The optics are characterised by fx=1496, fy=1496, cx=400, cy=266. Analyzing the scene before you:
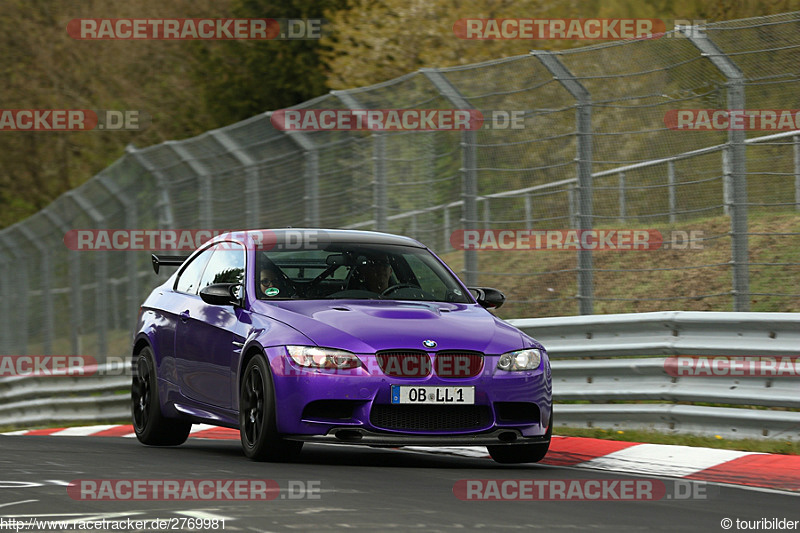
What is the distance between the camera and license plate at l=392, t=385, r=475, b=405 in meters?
8.75

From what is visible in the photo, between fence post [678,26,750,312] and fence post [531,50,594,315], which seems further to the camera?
fence post [531,50,594,315]

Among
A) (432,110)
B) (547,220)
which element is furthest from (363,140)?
(547,220)

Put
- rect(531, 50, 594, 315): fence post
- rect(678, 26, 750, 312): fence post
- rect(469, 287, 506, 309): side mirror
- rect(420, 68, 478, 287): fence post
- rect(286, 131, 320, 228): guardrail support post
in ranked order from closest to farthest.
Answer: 1. rect(469, 287, 506, 309): side mirror
2. rect(678, 26, 750, 312): fence post
3. rect(531, 50, 594, 315): fence post
4. rect(420, 68, 478, 287): fence post
5. rect(286, 131, 320, 228): guardrail support post

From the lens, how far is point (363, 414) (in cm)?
875

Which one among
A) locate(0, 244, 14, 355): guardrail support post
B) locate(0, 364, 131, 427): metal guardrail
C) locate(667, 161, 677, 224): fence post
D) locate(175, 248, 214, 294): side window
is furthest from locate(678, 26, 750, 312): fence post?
locate(0, 244, 14, 355): guardrail support post

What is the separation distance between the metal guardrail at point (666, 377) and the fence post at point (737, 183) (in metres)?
0.48

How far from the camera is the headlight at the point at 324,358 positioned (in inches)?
345

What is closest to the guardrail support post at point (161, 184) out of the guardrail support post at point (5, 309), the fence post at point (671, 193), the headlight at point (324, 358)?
the guardrail support post at point (5, 309)

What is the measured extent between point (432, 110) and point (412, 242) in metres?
3.35

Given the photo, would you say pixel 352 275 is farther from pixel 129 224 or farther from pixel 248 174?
pixel 129 224

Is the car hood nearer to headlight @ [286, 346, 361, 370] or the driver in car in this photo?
headlight @ [286, 346, 361, 370]

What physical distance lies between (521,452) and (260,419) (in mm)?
1682

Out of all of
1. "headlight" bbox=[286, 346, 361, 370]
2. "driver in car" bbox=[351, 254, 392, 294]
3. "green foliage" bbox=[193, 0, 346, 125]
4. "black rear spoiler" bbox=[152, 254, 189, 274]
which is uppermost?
"green foliage" bbox=[193, 0, 346, 125]

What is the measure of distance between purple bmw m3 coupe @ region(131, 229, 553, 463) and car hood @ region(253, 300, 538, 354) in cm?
1
